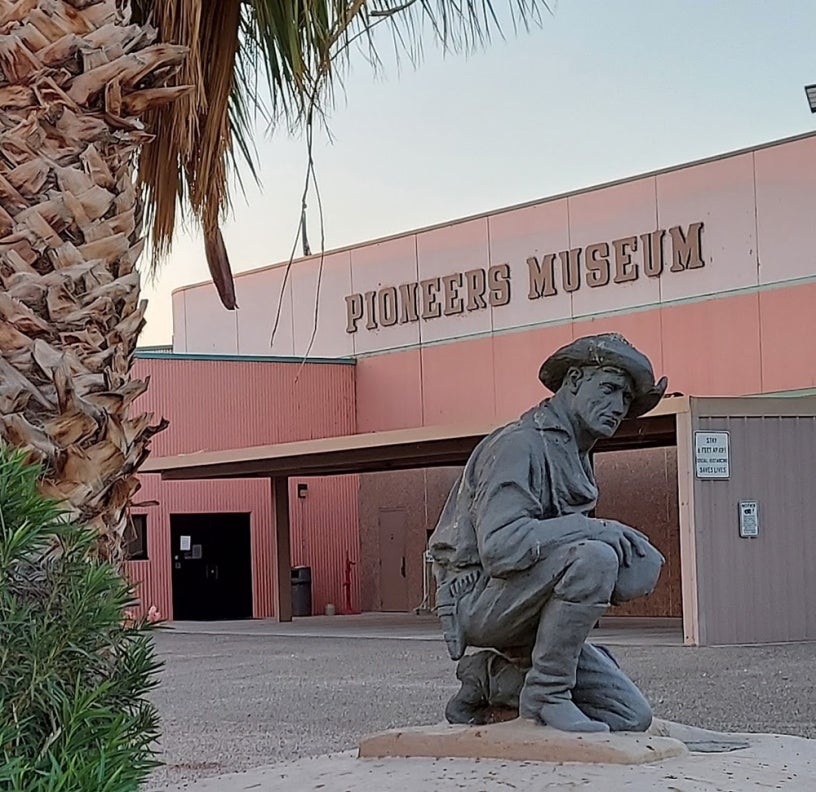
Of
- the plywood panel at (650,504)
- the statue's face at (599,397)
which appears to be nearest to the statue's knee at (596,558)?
the statue's face at (599,397)

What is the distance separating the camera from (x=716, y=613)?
17.6 metres

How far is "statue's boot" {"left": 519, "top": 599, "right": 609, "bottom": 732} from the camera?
567cm

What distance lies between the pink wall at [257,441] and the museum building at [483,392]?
42 millimetres

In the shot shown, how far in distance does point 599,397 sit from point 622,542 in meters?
0.59

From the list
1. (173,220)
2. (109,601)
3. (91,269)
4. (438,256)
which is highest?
(438,256)

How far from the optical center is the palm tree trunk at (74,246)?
4.14 meters

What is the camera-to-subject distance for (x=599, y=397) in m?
6.02

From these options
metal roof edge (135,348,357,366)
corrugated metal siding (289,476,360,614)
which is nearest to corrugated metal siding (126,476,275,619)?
corrugated metal siding (289,476,360,614)

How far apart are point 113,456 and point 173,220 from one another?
2.20 meters

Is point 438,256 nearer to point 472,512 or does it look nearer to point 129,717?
point 472,512

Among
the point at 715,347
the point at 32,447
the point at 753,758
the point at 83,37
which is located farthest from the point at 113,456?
the point at 715,347

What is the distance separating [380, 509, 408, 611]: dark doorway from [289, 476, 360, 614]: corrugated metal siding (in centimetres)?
82

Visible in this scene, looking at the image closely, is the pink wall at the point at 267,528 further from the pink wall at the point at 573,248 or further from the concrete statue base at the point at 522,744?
the concrete statue base at the point at 522,744

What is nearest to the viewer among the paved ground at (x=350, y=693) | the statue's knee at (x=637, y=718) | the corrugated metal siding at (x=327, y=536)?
the statue's knee at (x=637, y=718)
